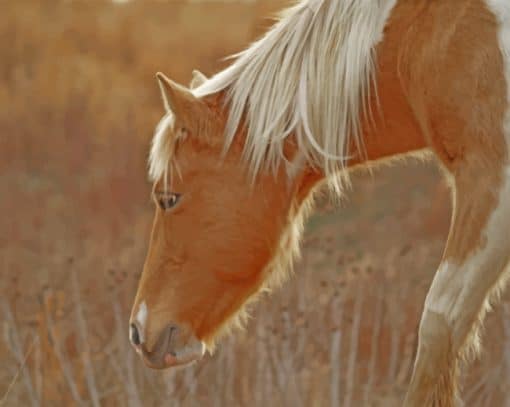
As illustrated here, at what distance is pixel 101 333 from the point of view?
6500 mm

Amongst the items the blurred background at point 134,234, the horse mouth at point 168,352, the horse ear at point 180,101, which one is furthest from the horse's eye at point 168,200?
the blurred background at point 134,234

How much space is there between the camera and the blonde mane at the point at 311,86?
12.1ft

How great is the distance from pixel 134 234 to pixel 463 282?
6770mm

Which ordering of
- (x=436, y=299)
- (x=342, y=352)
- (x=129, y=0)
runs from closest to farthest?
(x=436, y=299) < (x=342, y=352) < (x=129, y=0)

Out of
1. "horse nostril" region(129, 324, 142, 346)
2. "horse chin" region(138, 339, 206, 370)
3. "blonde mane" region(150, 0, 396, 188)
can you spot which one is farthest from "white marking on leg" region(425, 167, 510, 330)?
"horse nostril" region(129, 324, 142, 346)

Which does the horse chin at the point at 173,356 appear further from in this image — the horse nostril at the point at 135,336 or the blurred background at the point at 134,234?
the blurred background at the point at 134,234

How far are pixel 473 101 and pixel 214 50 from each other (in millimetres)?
10889

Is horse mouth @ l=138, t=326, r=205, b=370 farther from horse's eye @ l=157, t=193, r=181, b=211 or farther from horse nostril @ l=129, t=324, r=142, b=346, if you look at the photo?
horse's eye @ l=157, t=193, r=181, b=211

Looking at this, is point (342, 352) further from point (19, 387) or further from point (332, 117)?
point (332, 117)

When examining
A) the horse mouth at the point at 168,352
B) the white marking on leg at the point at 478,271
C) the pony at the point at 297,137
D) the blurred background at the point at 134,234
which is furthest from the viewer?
the blurred background at the point at 134,234

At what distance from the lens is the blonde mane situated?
12.1 ft

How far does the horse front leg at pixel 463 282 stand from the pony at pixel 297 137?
11 mm

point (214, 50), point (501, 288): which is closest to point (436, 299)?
point (501, 288)

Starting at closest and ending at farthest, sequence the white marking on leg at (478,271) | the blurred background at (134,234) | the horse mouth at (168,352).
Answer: the white marking on leg at (478,271)
the horse mouth at (168,352)
the blurred background at (134,234)
